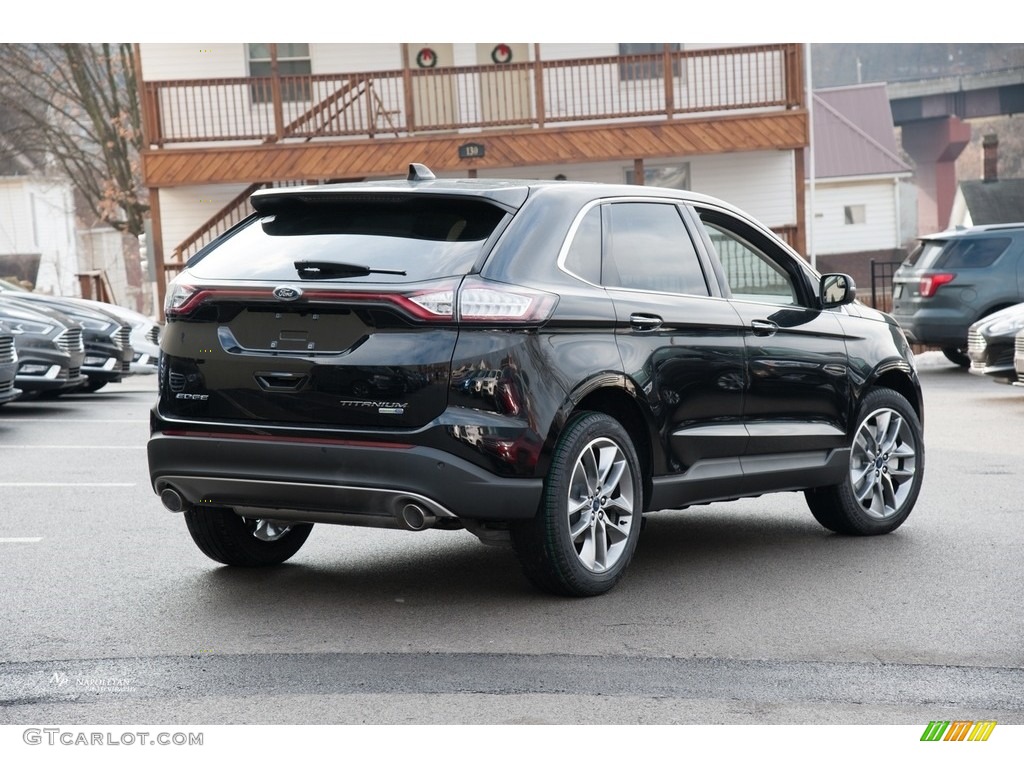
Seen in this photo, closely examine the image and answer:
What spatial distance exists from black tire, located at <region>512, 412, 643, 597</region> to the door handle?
44 cm

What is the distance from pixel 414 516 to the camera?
19.4 feet

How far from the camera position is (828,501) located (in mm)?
8125

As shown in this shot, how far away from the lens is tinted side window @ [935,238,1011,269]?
18.8 m

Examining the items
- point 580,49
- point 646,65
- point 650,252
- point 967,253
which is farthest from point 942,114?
point 650,252

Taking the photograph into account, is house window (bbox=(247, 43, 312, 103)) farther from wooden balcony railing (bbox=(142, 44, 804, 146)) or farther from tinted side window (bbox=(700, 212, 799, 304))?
tinted side window (bbox=(700, 212, 799, 304))

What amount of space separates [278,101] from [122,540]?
21.7 meters

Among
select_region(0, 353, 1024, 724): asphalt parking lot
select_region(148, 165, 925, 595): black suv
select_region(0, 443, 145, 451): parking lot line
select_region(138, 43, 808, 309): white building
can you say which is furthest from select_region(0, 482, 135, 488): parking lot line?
select_region(138, 43, 808, 309): white building

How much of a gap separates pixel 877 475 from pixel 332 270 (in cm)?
356

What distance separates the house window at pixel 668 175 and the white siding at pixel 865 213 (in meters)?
19.5

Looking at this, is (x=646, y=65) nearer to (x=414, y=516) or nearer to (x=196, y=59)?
(x=196, y=59)

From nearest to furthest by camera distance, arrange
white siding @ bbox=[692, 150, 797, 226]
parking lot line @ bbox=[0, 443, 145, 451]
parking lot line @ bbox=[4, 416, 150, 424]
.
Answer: parking lot line @ bbox=[0, 443, 145, 451] → parking lot line @ bbox=[4, 416, 150, 424] → white siding @ bbox=[692, 150, 797, 226]

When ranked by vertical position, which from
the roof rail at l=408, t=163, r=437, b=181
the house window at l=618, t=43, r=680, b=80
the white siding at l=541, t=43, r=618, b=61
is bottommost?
the roof rail at l=408, t=163, r=437, b=181

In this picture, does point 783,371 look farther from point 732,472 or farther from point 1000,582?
point 1000,582

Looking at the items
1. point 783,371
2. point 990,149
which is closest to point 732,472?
point 783,371
